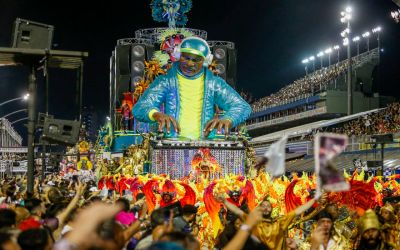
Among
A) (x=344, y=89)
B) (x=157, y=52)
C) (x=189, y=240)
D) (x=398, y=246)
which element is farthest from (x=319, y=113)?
(x=189, y=240)

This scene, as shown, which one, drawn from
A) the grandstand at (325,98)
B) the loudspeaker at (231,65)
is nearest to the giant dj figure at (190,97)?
the loudspeaker at (231,65)

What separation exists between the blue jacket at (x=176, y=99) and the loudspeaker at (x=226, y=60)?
25962 mm

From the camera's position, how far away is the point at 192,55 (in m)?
21.8

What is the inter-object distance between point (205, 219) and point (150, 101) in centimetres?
944

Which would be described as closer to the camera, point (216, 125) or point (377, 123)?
point (216, 125)

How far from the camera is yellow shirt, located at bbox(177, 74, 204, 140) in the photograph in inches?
880

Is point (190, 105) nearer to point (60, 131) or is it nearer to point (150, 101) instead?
point (150, 101)

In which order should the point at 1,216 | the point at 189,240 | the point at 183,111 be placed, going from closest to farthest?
the point at 189,240, the point at 1,216, the point at 183,111

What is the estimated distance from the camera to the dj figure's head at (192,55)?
2168 cm

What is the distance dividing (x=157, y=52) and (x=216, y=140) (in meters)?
29.3

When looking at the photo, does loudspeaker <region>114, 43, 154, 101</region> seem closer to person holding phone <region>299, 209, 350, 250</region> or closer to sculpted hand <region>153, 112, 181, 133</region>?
sculpted hand <region>153, 112, 181, 133</region>

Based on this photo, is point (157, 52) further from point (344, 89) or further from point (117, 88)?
point (344, 89)

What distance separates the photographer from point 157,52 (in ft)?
163

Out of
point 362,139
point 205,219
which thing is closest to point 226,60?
point 362,139
